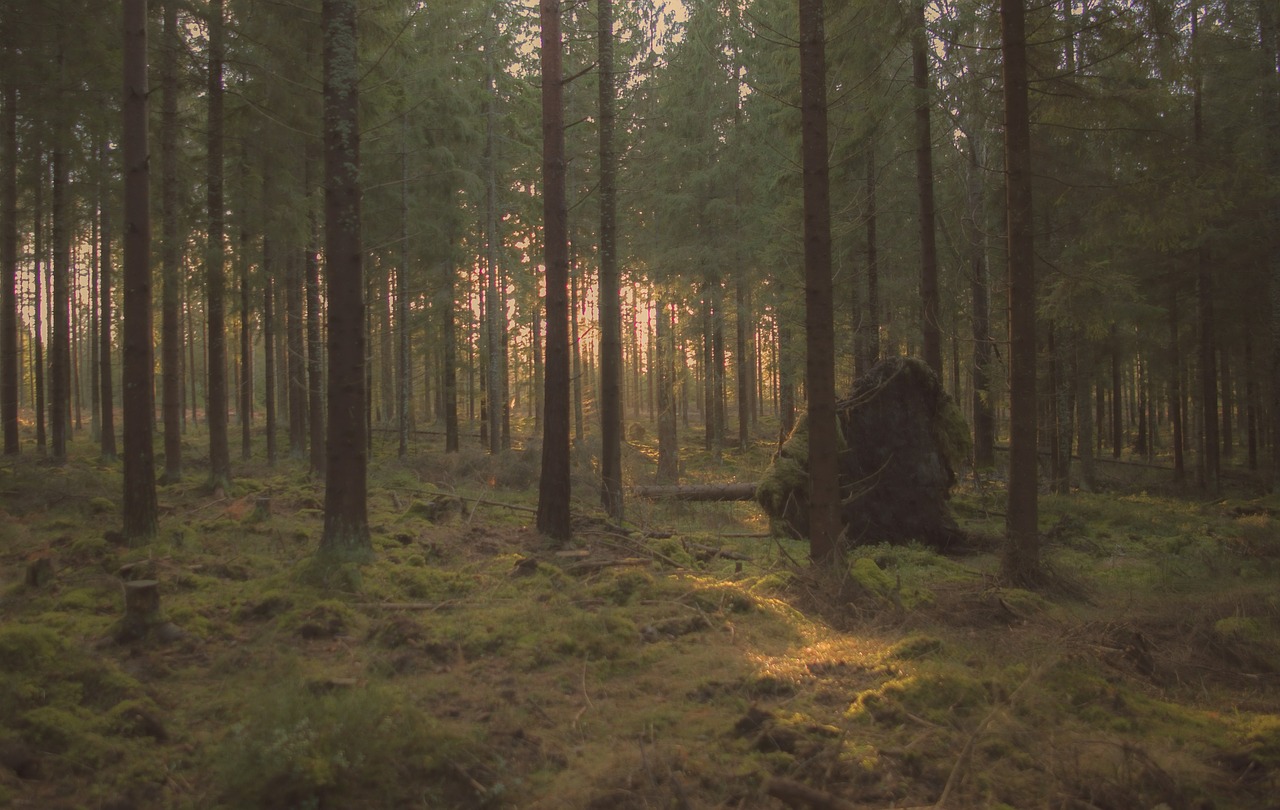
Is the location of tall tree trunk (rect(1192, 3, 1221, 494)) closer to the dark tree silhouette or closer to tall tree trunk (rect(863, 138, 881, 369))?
tall tree trunk (rect(863, 138, 881, 369))

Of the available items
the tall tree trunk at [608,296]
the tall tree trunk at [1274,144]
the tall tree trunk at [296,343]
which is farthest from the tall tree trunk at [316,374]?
the tall tree trunk at [1274,144]

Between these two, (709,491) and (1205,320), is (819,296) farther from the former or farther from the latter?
(1205,320)

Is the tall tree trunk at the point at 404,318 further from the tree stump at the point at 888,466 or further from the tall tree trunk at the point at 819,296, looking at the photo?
the tall tree trunk at the point at 819,296

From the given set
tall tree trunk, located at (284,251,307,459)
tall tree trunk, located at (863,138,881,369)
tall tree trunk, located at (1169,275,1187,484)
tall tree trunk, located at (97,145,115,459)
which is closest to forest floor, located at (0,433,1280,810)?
tall tree trunk, located at (97,145,115,459)

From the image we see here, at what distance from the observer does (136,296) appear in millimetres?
9312

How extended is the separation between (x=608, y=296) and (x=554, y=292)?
7.99ft

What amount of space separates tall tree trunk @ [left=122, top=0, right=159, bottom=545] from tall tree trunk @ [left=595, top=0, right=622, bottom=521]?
21.3 ft

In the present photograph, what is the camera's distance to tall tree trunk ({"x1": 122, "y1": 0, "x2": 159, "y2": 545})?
9117 millimetres

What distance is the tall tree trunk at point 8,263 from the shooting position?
590 inches

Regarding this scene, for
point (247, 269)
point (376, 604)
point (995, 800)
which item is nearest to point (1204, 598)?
point (995, 800)

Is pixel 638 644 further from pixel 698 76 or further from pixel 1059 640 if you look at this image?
pixel 698 76

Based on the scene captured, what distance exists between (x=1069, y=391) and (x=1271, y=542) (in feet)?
36.7

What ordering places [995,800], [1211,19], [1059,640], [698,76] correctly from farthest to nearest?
[698,76] < [1211,19] < [1059,640] < [995,800]

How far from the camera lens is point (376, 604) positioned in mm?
7297
